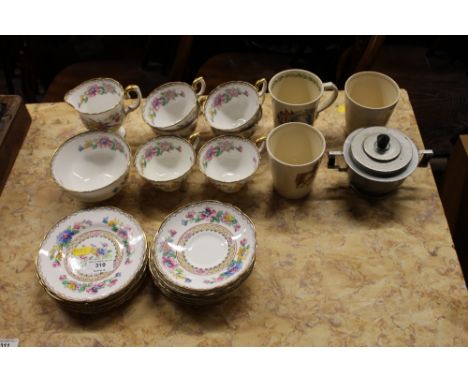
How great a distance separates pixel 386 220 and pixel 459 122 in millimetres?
900

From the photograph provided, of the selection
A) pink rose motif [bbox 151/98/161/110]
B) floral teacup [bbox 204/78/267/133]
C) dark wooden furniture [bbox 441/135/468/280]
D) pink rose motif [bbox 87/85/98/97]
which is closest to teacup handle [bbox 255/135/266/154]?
floral teacup [bbox 204/78/267/133]

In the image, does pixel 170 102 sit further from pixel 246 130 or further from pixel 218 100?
pixel 246 130

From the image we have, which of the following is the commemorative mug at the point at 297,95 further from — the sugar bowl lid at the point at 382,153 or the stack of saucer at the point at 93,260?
the stack of saucer at the point at 93,260

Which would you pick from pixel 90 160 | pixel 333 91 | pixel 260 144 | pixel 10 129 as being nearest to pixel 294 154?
pixel 260 144

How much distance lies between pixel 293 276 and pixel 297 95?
0.55 meters

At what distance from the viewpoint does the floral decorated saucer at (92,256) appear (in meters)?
0.98

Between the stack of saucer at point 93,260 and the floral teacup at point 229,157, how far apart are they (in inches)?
10.2

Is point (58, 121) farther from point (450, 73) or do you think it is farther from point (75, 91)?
point (450, 73)

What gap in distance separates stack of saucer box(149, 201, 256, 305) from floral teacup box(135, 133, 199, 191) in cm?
17

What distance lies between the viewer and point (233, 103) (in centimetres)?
134

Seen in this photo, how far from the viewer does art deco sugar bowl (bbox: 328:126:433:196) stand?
106 centimetres

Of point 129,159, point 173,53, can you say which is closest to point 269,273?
point 129,159

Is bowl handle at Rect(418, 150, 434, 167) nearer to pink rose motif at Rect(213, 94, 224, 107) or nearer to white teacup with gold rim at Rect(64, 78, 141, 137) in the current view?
pink rose motif at Rect(213, 94, 224, 107)

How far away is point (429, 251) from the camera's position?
41.3 inches
